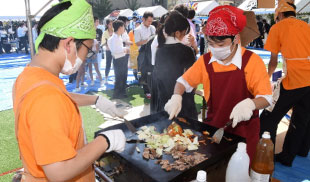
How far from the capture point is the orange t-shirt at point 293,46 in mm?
3166

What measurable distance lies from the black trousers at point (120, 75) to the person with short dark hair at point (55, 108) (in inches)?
212

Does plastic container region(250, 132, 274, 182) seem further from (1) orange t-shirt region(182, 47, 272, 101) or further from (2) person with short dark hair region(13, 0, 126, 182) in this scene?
(2) person with short dark hair region(13, 0, 126, 182)

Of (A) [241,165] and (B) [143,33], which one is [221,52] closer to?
(A) [241,165]

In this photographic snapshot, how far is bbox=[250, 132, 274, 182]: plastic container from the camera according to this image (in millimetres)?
1392

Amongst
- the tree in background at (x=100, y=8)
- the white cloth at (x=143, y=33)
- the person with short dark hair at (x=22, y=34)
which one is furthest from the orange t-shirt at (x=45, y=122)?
the tree in background at (x=100, y=8)

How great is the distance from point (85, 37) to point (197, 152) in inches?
46.0

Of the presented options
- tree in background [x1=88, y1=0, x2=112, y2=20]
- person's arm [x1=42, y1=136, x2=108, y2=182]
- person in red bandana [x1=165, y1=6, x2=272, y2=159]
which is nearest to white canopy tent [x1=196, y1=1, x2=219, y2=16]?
person in red bandana [x1=165, y1=6, x2=272, y2=159]

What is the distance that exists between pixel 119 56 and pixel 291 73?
449 cm

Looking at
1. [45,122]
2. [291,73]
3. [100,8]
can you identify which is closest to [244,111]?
[45,122]

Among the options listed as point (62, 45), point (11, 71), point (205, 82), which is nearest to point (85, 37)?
point (62, 45)

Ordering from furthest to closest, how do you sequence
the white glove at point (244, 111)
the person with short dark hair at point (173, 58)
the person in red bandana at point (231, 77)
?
the person with short dark hair at point (173, 58)
the person in red bandana at point (231, 77)
the white glove at point (244, 111)

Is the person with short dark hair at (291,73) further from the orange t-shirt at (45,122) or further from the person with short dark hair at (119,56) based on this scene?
the person with short dark hair at (119,56)

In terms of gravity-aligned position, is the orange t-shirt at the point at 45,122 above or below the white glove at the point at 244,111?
above

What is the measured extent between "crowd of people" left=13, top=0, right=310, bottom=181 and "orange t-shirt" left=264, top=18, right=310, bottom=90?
1cm
